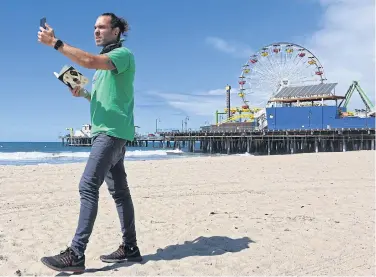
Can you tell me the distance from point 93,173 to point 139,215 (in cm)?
223

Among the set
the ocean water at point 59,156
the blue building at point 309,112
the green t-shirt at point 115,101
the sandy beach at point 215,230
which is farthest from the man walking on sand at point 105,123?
the blue building at point 309,112

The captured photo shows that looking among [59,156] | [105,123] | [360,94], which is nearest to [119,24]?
[105,123]

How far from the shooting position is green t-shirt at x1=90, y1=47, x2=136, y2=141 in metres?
2.79

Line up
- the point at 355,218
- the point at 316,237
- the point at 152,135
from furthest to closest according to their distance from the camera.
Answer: the point at 152,135 → the point at 355,218 → the point at 316,237

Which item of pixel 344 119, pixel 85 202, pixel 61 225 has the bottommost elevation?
pixel 61 225

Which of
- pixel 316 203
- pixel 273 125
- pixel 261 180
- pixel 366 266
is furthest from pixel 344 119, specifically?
pixel 366 266

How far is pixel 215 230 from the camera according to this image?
4012 mm

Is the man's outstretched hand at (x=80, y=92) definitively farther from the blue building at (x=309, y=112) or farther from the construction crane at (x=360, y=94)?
the construction crane at (x=360, y=94)

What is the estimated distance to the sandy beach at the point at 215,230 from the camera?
9.56ft

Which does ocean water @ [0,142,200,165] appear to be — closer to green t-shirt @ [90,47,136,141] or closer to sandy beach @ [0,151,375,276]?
sandy beach @ [0,151,375,276]

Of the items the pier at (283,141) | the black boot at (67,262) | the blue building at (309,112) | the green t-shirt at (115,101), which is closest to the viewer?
the black boot at (67,262)

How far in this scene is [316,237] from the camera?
12.1 feet

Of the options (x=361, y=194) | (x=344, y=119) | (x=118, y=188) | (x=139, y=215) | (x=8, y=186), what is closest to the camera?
(x=118, y=188)

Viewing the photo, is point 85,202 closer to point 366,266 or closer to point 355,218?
point 366,266
